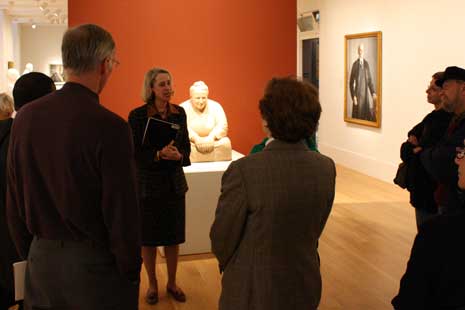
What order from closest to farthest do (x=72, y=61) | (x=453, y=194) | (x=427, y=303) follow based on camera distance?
(x=427, y=303) < (x=72, y=61) < (x=453, y=194)

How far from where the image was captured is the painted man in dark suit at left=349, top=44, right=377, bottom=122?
11.1 m

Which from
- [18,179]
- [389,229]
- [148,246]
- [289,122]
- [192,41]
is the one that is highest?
[192,41]

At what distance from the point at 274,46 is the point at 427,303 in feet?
18.9

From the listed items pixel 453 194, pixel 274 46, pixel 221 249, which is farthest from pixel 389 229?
pixel 221 249

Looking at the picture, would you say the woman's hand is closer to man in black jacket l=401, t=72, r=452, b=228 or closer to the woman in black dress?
the woman in black dress

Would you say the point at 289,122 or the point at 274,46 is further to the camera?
the point at 274,46

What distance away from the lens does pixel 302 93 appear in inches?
91.0

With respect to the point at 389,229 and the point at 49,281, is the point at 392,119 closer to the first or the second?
the point at 389,229

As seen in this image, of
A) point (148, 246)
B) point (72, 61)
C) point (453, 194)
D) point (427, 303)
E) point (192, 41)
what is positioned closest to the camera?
point (427, 303)

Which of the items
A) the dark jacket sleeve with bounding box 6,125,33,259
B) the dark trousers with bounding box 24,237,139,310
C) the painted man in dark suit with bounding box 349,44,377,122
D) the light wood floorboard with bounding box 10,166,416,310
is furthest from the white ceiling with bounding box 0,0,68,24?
the dark trousers with bounding box 24,237,139,310

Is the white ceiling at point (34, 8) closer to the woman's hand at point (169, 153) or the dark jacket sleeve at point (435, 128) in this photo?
the woman's hand at point (169, 153)

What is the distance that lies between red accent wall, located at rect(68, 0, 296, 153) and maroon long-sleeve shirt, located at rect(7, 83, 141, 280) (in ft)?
15.6

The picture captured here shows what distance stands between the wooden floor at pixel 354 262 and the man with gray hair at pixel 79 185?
2551 mm

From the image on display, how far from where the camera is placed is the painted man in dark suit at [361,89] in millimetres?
11125
